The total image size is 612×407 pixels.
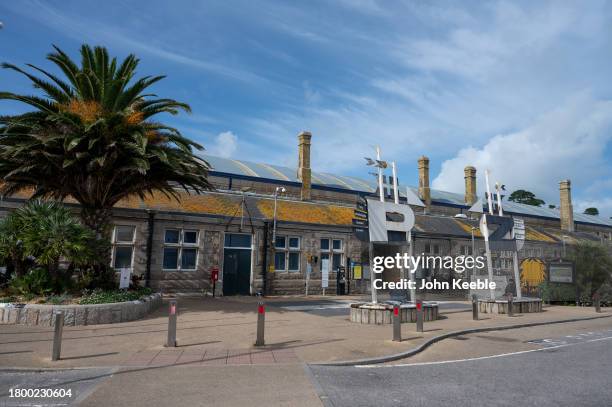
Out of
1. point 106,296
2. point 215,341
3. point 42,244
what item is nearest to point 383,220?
point 215,341

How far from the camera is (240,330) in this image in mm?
12125

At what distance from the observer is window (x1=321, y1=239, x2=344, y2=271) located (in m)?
26.1

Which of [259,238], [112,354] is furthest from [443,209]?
[112,354]

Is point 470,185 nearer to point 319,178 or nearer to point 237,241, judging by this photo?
point 319,178

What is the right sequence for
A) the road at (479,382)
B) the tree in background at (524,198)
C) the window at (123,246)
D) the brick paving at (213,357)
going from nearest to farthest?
the road at (479,382) < the brick paving at (213,357) < the window at (123,246) < the tree in background at (524,198)

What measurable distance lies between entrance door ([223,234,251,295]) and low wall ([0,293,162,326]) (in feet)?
31.9

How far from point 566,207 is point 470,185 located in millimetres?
11978

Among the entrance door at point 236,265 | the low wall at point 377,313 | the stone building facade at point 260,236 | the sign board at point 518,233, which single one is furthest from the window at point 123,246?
the sign board at point 518,233

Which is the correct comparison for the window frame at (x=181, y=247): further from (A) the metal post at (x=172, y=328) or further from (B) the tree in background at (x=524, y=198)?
(B) the tree in background at (x=524, y=198)

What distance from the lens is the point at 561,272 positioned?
2430cm

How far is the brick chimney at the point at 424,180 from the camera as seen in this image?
36.8 meters

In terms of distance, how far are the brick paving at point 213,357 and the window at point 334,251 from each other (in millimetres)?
16445

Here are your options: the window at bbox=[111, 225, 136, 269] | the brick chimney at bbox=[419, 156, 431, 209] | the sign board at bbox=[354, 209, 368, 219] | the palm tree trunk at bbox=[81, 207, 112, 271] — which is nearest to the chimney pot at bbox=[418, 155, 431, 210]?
the brick chimney at bbox=[419, 156, 431, 209]

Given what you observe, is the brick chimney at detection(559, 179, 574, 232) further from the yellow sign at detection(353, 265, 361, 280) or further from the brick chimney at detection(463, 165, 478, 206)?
the yellow sign at detection(353, 265, 361, 280)
